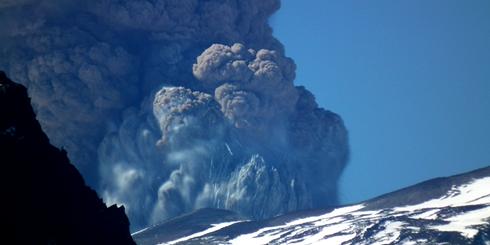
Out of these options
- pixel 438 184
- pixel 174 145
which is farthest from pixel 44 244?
pixel 174 145

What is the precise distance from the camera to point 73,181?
16.0m

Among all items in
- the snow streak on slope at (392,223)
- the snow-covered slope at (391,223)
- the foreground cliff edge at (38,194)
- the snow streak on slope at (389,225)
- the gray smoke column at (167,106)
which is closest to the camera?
the foreground cliff edge at (38,194)

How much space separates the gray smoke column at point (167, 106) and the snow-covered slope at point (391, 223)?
16.7 metres

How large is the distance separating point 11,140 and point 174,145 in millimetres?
50321

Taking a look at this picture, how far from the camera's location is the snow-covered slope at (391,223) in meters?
26.5

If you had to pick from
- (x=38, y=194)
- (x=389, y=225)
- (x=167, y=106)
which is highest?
(x=167, y=106)

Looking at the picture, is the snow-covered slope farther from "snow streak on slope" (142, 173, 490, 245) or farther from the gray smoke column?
the gray smoke column

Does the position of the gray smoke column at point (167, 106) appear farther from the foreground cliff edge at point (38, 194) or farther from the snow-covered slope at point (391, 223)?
the foreground cliff edge at point (38, 194)

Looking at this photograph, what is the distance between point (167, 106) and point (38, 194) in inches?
2019

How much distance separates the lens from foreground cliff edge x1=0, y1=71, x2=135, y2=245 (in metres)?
14.0

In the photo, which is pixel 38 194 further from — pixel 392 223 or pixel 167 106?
pixel 167 106

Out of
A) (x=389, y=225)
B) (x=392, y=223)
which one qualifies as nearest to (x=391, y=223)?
(x=392, y=223)

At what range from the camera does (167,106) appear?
6588 cm

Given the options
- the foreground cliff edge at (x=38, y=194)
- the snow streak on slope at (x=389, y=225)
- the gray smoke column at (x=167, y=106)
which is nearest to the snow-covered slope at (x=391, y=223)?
the snow streak on slope at (x=389, y=225)
